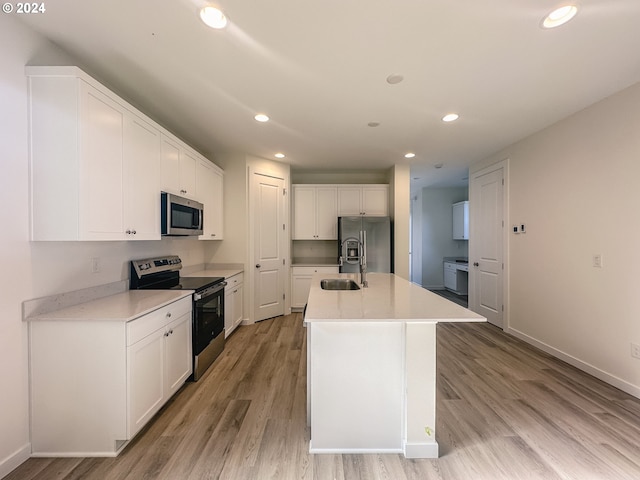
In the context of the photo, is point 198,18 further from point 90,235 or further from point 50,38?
point 90,235

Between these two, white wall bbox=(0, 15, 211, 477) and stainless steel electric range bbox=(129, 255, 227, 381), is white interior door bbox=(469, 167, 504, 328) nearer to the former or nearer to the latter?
stainless steel electric range bbox=(129, 255, 227, 381)

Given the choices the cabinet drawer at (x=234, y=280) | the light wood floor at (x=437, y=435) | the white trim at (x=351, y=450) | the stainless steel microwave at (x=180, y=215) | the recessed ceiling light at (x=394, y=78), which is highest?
the recessed ceiling light at (x=394, y=78)

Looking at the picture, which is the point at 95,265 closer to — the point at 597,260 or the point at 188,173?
the point at 188,173

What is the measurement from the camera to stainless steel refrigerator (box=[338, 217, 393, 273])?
457cm

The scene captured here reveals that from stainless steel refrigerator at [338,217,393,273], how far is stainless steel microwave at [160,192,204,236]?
2367mm

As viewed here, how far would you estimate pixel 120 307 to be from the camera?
5.96ft

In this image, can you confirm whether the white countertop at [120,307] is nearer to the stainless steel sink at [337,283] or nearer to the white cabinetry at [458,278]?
the stainless steel sink at [337,283]

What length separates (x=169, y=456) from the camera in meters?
1.63

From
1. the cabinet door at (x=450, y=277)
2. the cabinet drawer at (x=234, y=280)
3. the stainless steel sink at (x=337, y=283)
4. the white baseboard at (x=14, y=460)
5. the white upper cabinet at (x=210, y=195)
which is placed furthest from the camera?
the cabinet door at (x=450, y=277)

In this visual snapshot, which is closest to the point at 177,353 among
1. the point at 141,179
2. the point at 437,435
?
the point at 141,179

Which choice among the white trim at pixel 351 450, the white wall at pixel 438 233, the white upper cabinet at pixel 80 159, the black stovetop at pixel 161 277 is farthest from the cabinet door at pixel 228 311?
the white wall at pixel 438 233

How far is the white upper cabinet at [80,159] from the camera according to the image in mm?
1590

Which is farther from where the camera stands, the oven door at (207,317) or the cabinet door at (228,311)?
the cabinet door at (228,311)

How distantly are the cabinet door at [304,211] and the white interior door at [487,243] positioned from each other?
108 inches
